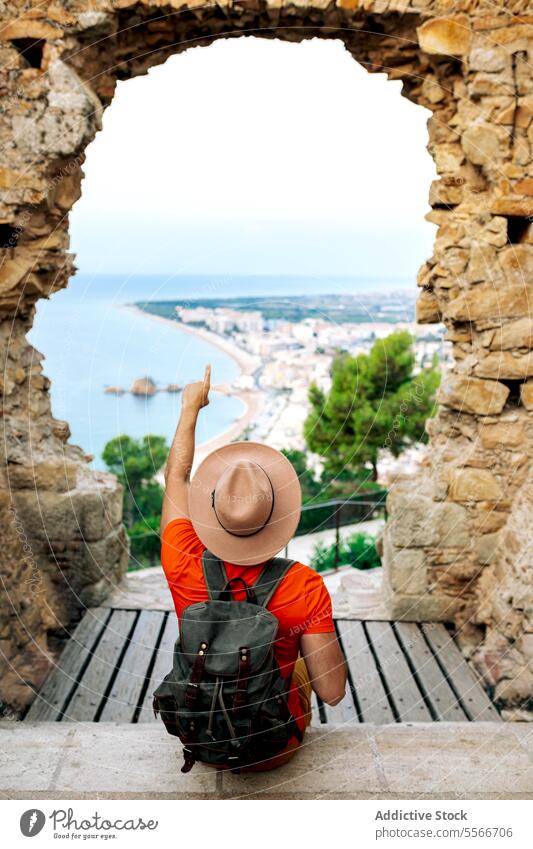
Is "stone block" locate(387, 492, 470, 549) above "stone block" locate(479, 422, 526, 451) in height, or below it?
below

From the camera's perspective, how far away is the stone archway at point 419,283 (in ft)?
14.5

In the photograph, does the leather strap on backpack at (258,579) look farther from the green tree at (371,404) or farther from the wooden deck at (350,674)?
the green tree at (371,404)

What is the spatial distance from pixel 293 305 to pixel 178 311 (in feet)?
2.01

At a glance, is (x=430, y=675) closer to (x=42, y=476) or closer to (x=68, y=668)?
(x=68, y=668)

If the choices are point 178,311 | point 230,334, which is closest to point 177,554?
point 178,311

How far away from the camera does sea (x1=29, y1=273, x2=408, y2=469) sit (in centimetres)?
417

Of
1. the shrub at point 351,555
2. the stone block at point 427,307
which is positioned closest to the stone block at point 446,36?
the stone block at point 427,307

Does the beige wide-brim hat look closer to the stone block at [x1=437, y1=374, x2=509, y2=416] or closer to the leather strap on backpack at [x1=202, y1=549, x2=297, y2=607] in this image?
the leather strap on backpack at [x1=202, y1=549, x2=297, y2=607]

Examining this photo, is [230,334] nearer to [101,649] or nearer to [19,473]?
[19,473]

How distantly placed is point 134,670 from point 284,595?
83.6 inches

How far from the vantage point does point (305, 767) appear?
3027 mm

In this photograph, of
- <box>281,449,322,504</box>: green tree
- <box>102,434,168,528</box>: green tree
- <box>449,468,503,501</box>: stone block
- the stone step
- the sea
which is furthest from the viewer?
<box>102,434,168,528</box>: green tree

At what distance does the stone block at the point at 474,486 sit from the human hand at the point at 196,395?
7.14 feet

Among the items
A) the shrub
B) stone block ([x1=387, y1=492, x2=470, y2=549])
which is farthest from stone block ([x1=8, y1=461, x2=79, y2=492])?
the shrub
